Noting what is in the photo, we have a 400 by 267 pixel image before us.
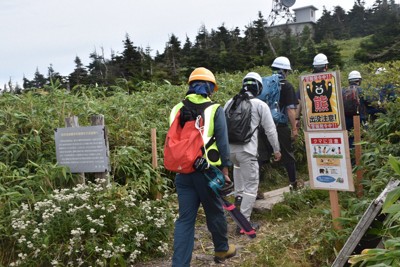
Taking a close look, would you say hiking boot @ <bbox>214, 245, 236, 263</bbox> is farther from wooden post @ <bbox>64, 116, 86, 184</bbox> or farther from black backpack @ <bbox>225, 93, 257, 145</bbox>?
wooden post @ <bbox>64, 116, 86, 184</bbox>

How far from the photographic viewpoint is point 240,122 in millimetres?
4926

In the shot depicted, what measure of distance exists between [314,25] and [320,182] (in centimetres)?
3459

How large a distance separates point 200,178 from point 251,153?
4.42 ft

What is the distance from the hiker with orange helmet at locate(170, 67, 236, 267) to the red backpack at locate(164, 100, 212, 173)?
0.15 feet

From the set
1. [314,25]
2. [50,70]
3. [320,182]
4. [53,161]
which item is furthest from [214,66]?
[314,25]

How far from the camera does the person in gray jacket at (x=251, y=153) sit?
197 inches

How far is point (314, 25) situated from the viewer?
118 feet

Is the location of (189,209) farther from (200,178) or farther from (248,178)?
(248,178)

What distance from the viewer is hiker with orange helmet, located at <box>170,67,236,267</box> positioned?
151 inches

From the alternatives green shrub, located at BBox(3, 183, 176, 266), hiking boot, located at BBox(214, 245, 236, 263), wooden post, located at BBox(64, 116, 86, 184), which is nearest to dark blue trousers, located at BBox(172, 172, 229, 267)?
hiking boot, located at BBox(214, 245, 236, 263)

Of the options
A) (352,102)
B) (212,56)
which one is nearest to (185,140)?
(352,102)

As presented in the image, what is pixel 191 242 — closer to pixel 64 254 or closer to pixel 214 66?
pixel 64 254

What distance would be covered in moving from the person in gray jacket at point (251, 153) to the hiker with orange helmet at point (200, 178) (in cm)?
98

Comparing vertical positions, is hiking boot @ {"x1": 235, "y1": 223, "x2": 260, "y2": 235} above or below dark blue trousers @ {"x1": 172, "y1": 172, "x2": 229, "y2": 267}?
below
